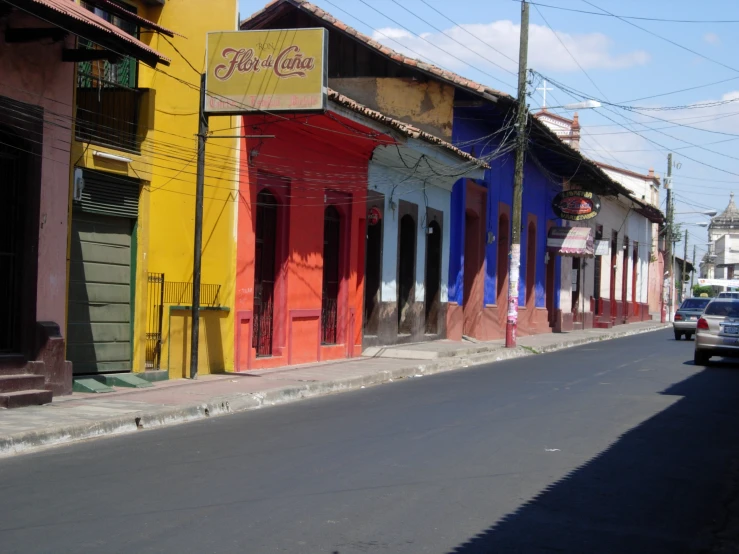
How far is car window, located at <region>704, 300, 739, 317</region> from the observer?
2220 cm

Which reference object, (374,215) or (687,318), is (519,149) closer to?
(374,215)

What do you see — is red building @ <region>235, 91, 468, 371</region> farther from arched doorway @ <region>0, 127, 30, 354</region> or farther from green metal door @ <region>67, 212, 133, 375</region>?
arched doorway @ <region>0, 127, 30, 354</region>

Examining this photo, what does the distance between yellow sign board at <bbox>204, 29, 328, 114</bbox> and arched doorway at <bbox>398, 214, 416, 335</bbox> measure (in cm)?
1044

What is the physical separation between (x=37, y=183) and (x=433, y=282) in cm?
1640

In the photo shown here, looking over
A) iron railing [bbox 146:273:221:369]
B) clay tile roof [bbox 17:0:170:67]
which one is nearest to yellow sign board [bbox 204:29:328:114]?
clay tile roof [bbox 17:0:170:67]

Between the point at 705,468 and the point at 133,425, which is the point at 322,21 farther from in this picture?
the point at 705,468

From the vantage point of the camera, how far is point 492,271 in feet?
107

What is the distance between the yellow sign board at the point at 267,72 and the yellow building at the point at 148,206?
3.39 feet

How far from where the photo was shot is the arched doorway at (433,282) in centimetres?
2773

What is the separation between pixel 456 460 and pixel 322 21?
1938cm

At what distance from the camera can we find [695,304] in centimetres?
3756

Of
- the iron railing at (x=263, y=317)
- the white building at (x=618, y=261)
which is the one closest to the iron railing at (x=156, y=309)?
the iron railing at (x=263, y=317)

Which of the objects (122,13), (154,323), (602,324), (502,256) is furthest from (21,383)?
(602,324)

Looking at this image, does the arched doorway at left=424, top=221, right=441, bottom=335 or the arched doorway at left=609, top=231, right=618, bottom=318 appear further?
the arched doorway at left=609, top=231, right=618, bottom=318
